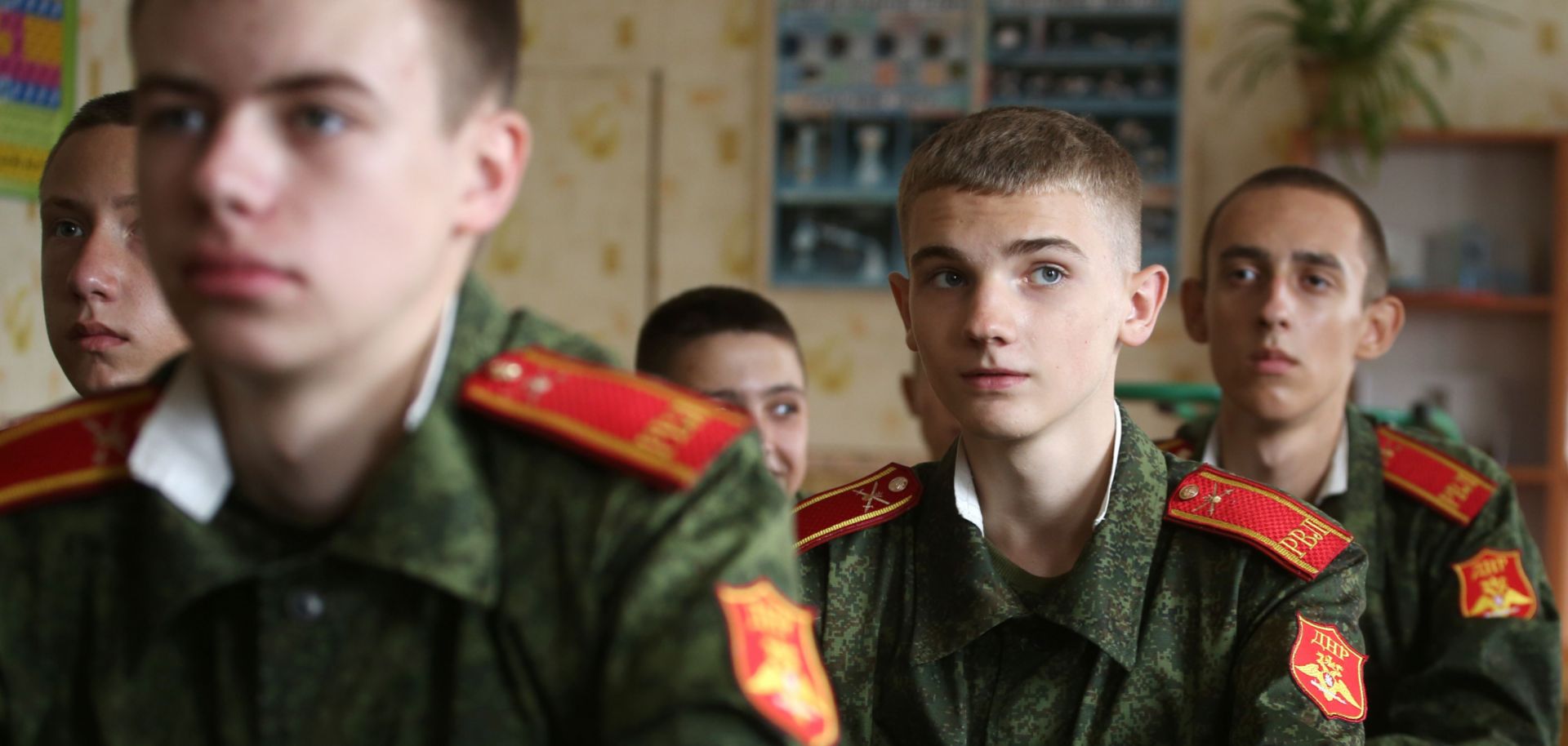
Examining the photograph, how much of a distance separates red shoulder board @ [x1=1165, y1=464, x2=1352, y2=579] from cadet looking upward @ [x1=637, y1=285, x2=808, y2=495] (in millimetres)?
781

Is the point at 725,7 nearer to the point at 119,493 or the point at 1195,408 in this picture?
the point at 1195,408

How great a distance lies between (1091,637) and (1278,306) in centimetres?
99

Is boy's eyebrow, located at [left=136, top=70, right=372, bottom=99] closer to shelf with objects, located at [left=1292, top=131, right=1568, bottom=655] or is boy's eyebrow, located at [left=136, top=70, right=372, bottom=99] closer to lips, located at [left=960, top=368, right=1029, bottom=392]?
lips, located at [left=960, top=368, right=1029, bottom=392]

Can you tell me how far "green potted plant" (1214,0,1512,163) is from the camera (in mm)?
4340

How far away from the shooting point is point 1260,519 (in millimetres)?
1476

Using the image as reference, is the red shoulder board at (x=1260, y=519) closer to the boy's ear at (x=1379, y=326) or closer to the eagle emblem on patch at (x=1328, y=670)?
the eagle emblem on patch at (x=1328, y=670)

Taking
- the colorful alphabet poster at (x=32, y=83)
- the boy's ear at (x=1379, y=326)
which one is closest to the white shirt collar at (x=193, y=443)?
the boy's ear at (x=1379, y=326)

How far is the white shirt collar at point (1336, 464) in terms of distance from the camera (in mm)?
2168

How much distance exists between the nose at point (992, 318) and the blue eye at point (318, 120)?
2.59ft

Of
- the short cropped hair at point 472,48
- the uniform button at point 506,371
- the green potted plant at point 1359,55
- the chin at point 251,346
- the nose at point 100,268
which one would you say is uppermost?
the green potted plant at point 1359,55

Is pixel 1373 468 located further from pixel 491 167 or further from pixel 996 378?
pixel 491 167

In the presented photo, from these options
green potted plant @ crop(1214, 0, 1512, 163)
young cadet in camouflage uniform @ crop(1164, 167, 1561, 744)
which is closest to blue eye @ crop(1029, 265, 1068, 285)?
young cadet in camouflage uniform @ crop(1164, 167, 1561, 744)

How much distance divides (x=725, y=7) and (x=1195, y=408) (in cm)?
268

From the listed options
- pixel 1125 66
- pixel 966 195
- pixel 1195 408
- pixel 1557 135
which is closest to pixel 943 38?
pixel 1125 66
